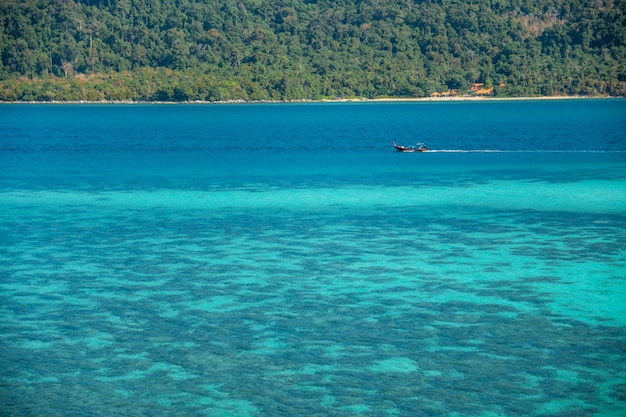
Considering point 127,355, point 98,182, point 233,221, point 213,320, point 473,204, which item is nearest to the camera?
point 127,355

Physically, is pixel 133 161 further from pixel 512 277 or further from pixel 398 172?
pixel 512 277

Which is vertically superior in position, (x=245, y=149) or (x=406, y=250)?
(x=406, y=250)

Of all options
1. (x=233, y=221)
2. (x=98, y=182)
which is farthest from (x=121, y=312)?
(x=98, y=182)

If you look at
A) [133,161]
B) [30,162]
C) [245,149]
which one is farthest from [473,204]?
[245,149]

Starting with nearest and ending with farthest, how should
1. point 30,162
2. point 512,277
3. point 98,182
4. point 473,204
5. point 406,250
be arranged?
point 512,277, point 406,250, point 473,204, point 98,182, point 30,162

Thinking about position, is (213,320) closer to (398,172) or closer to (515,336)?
(515,336)

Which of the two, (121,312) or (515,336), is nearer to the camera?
(515,336)
